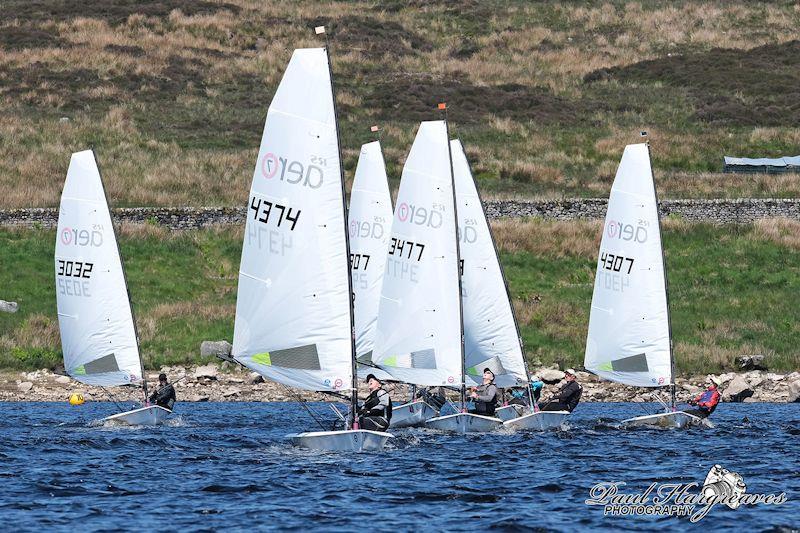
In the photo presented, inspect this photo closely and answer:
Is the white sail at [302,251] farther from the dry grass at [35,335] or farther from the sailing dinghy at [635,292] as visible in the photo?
the dry grass at [35,335]

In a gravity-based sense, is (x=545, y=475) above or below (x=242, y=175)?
below

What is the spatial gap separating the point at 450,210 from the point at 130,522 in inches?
591

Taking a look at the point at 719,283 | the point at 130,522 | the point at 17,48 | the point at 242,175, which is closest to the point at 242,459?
the point at 130,522

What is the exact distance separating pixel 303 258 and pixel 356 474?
14.9 feet

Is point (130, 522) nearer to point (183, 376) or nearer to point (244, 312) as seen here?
point (244, 312)

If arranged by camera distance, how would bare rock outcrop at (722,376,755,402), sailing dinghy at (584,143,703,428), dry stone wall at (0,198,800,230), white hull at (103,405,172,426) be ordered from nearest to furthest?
white hull at (103,405,172,426), sailing dinghy at (584,143,703,428), bare rock outcrop at (722,376,755,402), dry stone wall at (0,198,800,230)

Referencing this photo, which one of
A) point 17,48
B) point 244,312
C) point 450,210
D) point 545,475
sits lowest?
point 545,475

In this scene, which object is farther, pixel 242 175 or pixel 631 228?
pixel 242 175

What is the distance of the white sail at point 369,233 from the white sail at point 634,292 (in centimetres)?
717

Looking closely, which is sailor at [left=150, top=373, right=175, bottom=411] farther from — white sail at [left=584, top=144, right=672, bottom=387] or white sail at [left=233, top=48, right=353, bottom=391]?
white sail at [left=584, top=144, right=672, bottom=387]

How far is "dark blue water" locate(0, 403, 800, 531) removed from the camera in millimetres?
20594

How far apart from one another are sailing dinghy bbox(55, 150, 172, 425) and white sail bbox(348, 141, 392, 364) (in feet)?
24.6

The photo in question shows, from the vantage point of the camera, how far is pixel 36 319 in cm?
4772

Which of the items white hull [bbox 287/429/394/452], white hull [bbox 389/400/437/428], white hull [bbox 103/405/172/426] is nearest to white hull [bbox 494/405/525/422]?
white hull [bbox 389/400/437/428]
